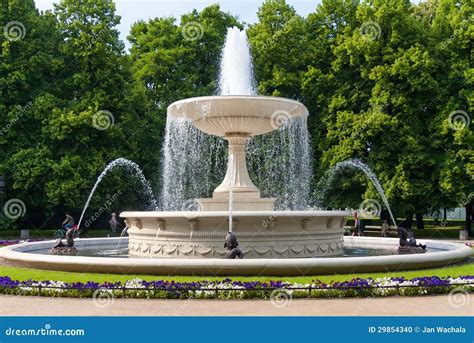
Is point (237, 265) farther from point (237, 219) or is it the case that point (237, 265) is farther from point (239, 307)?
point (239, 307)

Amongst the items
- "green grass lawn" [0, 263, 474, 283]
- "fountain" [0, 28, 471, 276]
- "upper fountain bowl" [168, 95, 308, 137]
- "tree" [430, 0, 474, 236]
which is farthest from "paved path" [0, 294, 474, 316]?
"tree" [430, 0, 474, 236]

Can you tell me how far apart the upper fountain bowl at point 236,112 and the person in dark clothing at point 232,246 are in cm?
525

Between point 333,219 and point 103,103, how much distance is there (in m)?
20.5

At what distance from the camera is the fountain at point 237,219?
15.1m

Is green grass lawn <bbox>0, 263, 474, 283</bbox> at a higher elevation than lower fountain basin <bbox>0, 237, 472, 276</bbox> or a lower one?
lower

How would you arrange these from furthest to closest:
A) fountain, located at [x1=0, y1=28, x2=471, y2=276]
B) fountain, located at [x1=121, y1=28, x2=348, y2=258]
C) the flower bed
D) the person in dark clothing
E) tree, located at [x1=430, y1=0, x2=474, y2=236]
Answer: tree, located at [x1=430, y1=0, x2=474, y2=236] < fountain, located at [x1=121, y1=28, x2=348, y2=258] < the person in dark clothing < fountain, located at [x1=0, y1=28, x2=471, y2=276] < the flower bed

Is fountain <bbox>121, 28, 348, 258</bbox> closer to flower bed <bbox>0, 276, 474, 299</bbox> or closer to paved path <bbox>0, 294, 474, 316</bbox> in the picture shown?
flower bed <bbox>0, 276, 474, 299</bbox>

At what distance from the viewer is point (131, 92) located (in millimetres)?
35000

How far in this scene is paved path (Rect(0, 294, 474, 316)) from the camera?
921 cm

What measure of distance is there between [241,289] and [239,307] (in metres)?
0.82

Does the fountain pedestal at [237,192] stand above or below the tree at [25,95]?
below

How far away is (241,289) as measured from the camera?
10.6m

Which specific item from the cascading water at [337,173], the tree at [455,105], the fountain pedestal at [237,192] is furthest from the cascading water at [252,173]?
the fountain pedestal at [237,192]

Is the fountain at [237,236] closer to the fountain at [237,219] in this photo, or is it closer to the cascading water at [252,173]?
the fountain at [237,219]
